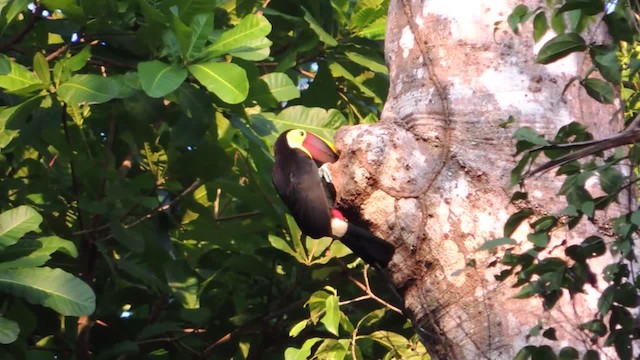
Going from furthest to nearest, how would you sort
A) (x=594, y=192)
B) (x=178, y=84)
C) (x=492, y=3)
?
(x=178, y=84) → (x=492, y=3) → (x=594, y=192)

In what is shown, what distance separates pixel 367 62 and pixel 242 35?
0.64 m

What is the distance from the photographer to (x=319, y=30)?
138 inches

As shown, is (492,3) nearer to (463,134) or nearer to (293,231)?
(463,134)

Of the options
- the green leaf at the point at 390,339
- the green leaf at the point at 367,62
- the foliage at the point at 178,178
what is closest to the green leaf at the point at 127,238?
the foliage at the point at 178,178

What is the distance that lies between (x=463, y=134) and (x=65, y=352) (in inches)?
69.4

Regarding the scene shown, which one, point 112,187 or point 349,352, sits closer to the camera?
point 349,352

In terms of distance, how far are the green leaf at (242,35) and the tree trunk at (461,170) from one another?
0.60m

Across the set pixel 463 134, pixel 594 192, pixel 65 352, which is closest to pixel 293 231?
pixel 65 352

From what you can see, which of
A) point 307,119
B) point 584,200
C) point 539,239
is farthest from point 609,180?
point 307,119

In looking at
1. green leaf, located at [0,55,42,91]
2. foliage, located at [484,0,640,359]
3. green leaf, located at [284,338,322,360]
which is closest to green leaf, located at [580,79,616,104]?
foliage, located at [484,0,640,359]

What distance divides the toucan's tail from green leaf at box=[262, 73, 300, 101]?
0.75 meters

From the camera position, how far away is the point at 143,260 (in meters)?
3.71

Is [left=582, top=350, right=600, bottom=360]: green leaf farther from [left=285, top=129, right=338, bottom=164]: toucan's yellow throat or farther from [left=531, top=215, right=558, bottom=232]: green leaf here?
[left=285, top=129, right=338, bottom=164]: toucan's yellow throat

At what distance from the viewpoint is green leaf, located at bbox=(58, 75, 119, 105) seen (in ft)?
9.82
